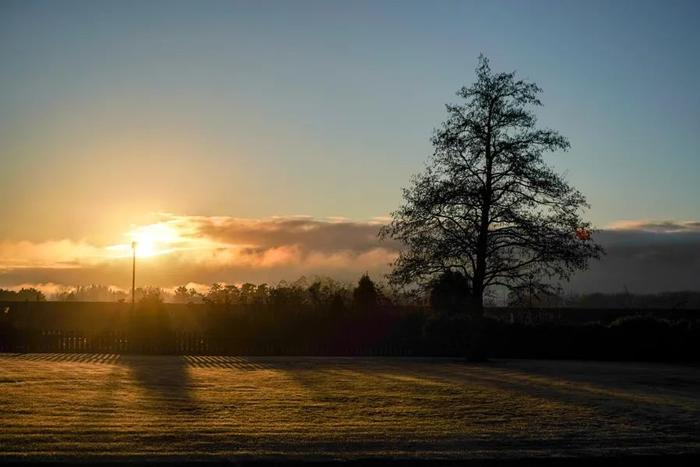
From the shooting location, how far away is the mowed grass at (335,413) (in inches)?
446

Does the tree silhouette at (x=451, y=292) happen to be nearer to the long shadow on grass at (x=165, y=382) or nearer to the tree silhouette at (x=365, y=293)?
the tree silhouette at (x=365, y=293)

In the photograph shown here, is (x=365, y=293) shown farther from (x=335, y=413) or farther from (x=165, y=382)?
(x=335, y=413)

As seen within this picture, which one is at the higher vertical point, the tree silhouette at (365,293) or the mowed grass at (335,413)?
the tree silhouette at (365,293)

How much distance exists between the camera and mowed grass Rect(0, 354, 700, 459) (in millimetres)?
11321

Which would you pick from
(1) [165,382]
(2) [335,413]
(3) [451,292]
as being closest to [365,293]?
(3) [451,292]

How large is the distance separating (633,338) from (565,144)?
9.35 meters

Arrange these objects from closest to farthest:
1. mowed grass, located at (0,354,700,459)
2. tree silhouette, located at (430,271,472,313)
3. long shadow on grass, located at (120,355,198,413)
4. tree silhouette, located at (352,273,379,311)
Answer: mowed grass, located at (0,354,700,459) → long shadow on grass, located at (120,355,198,413) → tree silhouette, located at (430,271,472,313) → tree silhouette, located at (352,273,379,311)

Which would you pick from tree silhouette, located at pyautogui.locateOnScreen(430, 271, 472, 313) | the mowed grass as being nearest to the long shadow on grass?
the mowed grass

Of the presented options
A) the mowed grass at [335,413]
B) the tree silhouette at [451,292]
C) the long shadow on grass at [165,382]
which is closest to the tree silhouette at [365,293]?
the tree silhouette at [451,292]

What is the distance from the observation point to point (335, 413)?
15.0 metres

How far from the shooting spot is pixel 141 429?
490 inches

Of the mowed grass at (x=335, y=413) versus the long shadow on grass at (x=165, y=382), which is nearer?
the mowed grass at (x=335, y=413)

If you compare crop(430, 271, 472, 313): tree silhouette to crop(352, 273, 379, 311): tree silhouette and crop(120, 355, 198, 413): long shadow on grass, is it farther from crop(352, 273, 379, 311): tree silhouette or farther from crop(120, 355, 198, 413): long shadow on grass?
crop(120, 355, 198, 413): long shadow on grass

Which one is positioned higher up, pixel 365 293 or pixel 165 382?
pixel 365 293
